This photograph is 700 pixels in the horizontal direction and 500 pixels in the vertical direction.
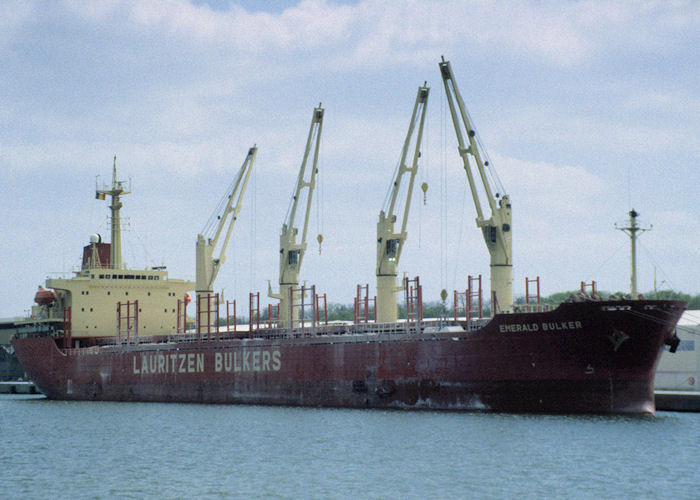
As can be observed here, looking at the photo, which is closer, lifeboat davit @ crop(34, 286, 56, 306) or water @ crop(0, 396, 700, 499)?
water @ crop(0, 396, 700, 499)

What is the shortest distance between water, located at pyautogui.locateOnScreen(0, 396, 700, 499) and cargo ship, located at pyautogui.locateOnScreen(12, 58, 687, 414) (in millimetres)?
1143

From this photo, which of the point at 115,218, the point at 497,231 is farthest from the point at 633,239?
the point at 115,218

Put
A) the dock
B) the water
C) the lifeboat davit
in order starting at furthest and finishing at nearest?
the dock, the lifeboat davit, the water

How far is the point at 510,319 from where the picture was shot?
101 ft

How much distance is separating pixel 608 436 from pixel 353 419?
8.93 m

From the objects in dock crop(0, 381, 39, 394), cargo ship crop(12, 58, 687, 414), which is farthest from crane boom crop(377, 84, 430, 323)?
dock crop(0, 381, 39, 394)


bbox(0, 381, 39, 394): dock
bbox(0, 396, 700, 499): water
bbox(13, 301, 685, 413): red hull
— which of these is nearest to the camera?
bbox(0, 396, 700, 499): water

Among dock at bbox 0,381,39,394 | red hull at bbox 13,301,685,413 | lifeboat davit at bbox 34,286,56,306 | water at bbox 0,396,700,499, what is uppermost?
lifeboat davit at bbox 34,286,56,306

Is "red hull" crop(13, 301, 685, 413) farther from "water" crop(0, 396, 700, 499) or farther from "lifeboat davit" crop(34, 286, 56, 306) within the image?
"lifeboat davit" crop(34, 286, 56, 306)

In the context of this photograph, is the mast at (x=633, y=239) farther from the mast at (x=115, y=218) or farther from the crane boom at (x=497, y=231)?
the mast at (x=115, y=218)

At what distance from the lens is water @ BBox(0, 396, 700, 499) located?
2088 centimetres

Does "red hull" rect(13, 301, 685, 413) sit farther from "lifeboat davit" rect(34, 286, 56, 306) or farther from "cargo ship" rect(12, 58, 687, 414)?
"lifeboat davit" rect(34, 286, 56, 306)

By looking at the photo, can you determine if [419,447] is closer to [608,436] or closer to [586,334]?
[608,436]

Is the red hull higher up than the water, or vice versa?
the red hull
